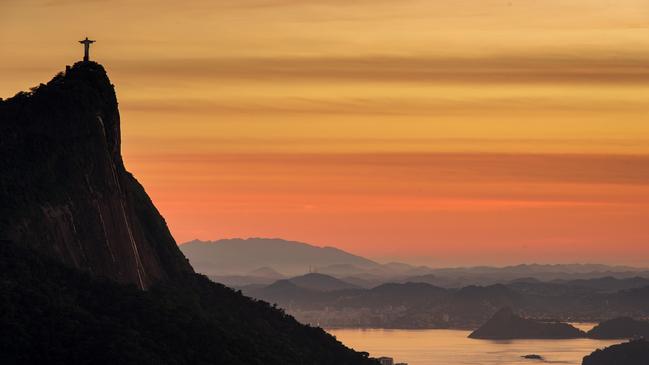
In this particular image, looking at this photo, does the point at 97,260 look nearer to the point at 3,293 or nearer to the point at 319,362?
the point at 3,293

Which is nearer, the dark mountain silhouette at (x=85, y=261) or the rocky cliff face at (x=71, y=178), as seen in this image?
the dark mountain silhouette at (x=85, y=261)

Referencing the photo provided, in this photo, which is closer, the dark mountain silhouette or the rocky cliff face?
the dark mountain silhouette

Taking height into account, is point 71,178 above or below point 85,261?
above

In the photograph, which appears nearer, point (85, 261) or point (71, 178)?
point (85, 261)

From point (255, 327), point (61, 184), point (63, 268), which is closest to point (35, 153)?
point (61, 184)
